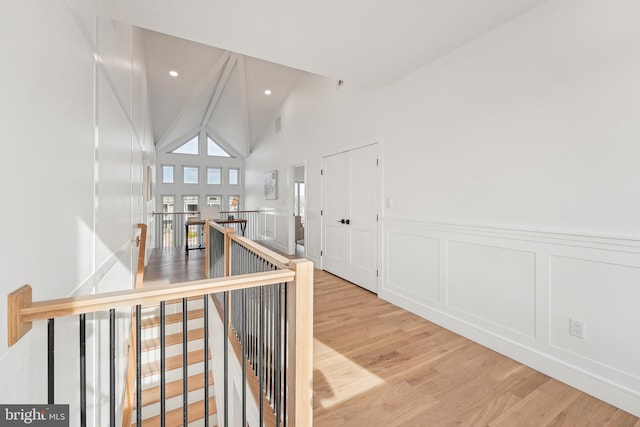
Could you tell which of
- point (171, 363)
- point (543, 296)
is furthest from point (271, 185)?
point (543, 296)

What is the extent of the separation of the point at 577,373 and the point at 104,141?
3.26 metres

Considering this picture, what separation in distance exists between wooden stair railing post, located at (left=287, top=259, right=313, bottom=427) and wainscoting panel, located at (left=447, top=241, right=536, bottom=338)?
178cm

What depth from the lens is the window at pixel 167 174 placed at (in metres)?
8.77

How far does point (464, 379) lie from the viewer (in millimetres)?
1867

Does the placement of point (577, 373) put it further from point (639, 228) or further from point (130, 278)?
point (130, 278)

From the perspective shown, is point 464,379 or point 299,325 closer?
point 299,325

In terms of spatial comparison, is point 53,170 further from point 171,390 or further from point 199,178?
point 199,178

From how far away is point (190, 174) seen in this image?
921 centimetres

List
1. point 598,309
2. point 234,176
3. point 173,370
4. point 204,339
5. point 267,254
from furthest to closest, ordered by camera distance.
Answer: point 234,176, point 173,370, point 598,309, point 267,254, point 204,339

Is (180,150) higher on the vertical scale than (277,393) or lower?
higher

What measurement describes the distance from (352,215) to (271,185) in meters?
3.41

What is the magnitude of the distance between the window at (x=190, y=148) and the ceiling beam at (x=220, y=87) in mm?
648

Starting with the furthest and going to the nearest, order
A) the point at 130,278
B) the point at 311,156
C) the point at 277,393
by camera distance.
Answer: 1. the point at 311,156
2. the point at 130,278
3. the point at 277,393

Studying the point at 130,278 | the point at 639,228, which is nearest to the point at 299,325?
the point at 639,228
